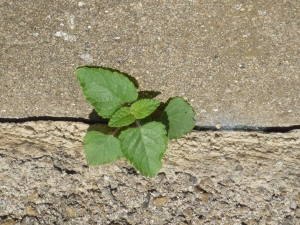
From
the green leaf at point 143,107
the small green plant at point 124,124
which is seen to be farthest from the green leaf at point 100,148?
the green leaf at point 143,107

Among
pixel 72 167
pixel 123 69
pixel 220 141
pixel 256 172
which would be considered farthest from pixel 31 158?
pixel 256 172

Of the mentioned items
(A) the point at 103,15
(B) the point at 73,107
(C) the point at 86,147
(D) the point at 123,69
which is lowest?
(C) the point at 86,147

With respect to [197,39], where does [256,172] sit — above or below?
below

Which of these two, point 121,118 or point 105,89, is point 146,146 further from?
point 105,89

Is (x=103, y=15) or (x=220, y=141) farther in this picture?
(x=220, y=141)

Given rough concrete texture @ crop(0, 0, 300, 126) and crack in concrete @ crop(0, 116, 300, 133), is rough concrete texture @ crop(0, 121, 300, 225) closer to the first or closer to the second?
crack in concrete @ crop(0, 116, 300, 133)

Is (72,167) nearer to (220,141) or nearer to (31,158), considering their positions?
(31,158)

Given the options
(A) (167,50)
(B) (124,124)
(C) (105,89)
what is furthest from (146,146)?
(A) (167,50)

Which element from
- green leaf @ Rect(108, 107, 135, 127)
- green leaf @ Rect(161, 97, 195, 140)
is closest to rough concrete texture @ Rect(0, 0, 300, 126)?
green leaf @ Rect(161, 97, 195, 140)
